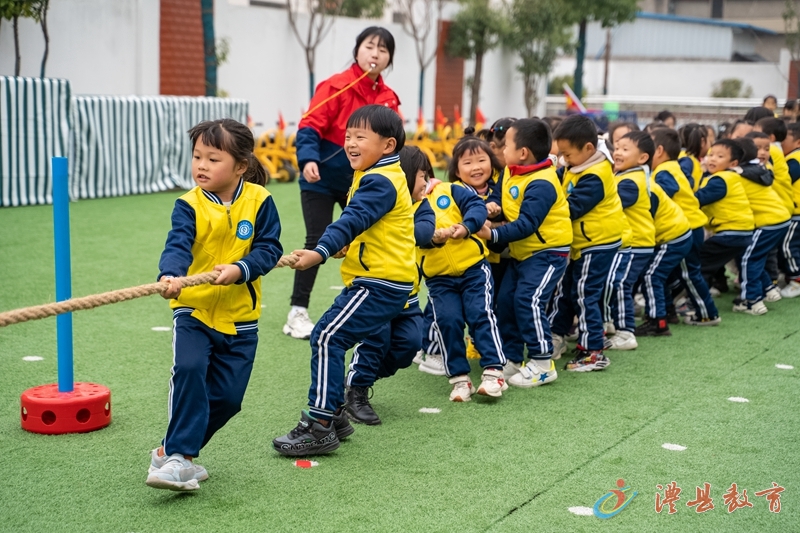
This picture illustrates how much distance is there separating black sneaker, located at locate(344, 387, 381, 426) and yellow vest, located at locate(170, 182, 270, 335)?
1.01m

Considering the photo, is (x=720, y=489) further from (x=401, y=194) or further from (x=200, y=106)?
(x=200, y=106)

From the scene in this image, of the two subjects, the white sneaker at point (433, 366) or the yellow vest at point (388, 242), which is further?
the white sneaker at point (433, 366)

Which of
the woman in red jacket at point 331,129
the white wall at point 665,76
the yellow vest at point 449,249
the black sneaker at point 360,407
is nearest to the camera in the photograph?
the black sneaker at point 360,407

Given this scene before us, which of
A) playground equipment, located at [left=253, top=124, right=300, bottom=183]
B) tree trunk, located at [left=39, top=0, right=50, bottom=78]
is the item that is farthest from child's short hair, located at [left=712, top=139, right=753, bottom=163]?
tree trunk, located at [left=39, top=0, right=50, bottom=78]

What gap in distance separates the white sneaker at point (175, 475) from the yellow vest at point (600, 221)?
2.82 metres

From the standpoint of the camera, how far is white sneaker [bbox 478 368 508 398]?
4.48 m

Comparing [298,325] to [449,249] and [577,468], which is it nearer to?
[449,249]

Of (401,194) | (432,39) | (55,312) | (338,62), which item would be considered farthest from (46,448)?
(432,39)

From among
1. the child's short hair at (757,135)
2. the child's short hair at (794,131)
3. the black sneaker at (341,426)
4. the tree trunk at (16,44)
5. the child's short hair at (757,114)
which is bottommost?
the black sneaker at (341,426)

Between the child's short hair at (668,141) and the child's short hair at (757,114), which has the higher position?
the child's short hair at (757,114)

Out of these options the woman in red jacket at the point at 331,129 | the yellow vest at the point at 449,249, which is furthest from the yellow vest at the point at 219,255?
the woman in red jacket at the point at 331,129

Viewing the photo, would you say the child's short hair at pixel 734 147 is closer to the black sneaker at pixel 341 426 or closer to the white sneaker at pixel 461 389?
the white sneaker at pixel 461 389

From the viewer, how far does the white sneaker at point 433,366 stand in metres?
5.12

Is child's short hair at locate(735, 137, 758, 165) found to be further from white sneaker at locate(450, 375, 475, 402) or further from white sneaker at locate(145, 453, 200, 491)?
white sneaker at locate(145, 453, 200, 491)
